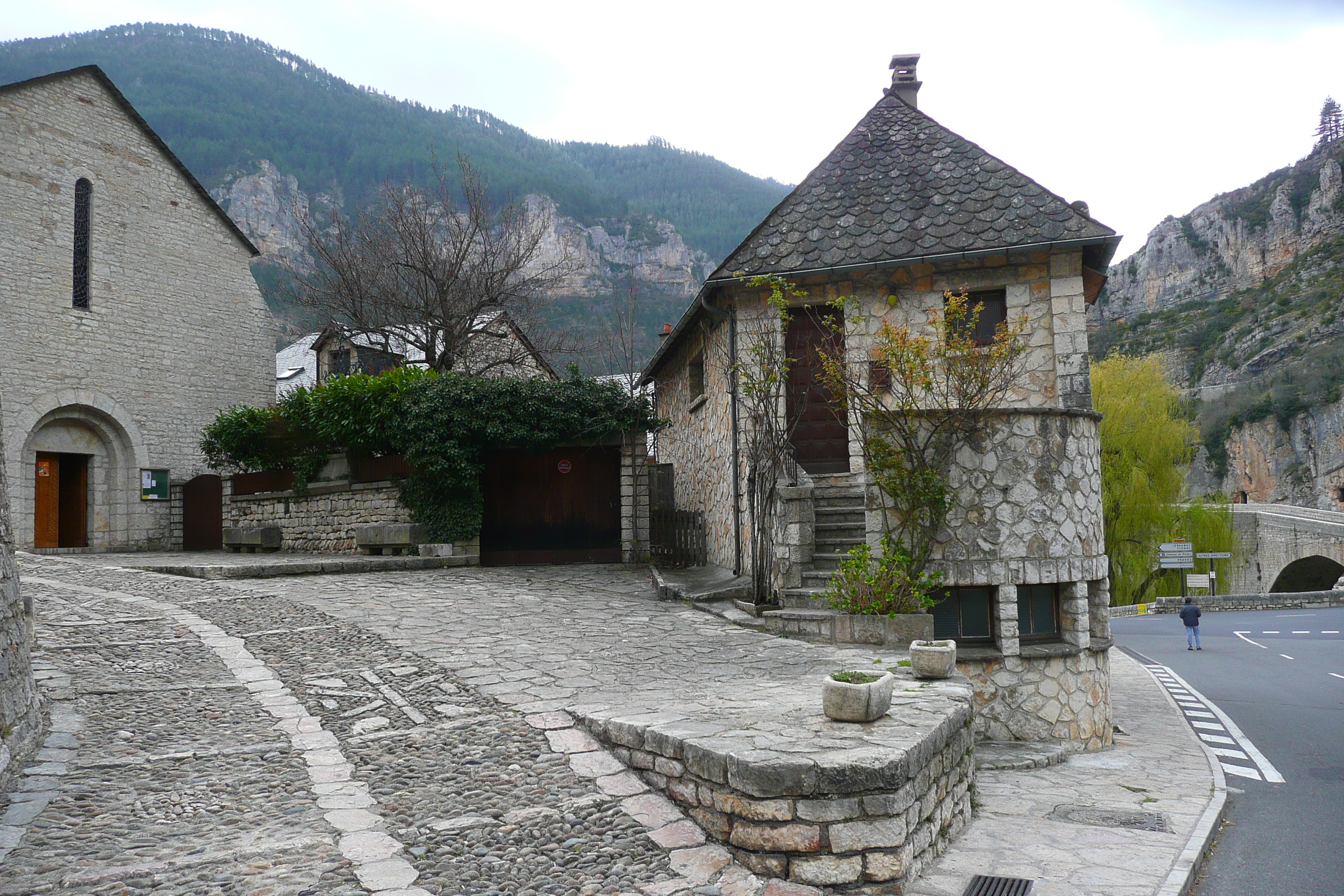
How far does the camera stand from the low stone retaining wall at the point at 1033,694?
8.88m

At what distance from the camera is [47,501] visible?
19.5 m

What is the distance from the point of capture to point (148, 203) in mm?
20859

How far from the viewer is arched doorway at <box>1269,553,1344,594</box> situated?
38.5 metres

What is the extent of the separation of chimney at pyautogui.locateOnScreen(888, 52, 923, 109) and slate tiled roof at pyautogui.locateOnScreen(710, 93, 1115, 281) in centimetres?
70

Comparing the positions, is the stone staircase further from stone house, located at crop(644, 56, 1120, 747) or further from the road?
the road

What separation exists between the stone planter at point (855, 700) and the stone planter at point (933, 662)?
136 centimetres

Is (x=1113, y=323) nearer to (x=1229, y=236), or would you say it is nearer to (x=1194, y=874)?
(x=1229, y=236)

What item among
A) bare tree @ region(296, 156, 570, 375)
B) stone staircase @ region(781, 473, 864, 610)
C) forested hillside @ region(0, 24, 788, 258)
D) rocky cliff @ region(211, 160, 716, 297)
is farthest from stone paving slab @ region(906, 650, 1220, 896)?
forested hillside @ region(0, 24, 788, 258)

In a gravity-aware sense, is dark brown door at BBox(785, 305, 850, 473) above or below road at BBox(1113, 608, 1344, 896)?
above

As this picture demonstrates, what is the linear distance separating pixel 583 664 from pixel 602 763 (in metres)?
2.10

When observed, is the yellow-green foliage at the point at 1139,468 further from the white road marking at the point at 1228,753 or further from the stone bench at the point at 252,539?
the stone bench at the point at 252,539

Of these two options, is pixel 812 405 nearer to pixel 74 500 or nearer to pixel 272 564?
pixel 272 564

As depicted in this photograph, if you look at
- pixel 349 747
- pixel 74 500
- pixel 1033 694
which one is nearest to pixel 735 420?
pixel 1033 694

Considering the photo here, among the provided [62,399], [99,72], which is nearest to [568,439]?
[62,399]
